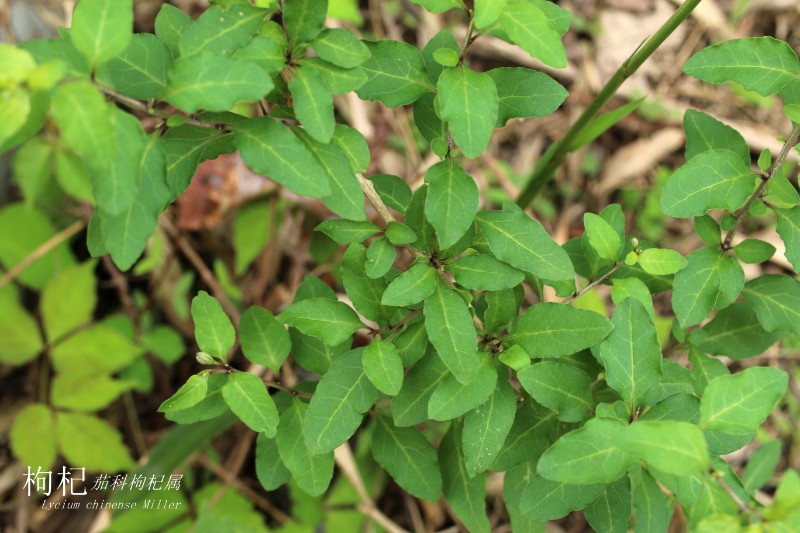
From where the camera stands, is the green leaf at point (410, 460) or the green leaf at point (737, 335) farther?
the green leaf at point (737, 335)

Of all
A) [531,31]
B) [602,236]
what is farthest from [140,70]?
[602,236]

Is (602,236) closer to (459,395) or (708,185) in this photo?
(708,185)

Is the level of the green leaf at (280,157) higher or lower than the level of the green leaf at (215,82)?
lower

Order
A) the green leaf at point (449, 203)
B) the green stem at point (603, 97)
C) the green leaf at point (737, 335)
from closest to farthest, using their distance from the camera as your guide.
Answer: the green leaf at point (449, 203)
the green stem at point (603, 97)
the green leaf at point (737, 335)

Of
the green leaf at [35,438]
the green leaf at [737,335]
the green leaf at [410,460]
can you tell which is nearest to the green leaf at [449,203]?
the green leaf at [410,460]

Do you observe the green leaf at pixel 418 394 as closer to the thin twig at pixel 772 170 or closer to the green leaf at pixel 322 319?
the green leaf at pixel 322 319

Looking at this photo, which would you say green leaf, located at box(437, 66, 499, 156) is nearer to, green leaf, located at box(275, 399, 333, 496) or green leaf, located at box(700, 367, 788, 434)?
green leaf, located at box(700, 367, 788, 434)

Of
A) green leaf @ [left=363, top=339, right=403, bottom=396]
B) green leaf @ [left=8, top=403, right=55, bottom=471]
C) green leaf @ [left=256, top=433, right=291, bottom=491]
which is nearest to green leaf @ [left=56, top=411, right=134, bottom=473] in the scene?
green leaf @ [left=8, top=403, right=55, bottom=471]
